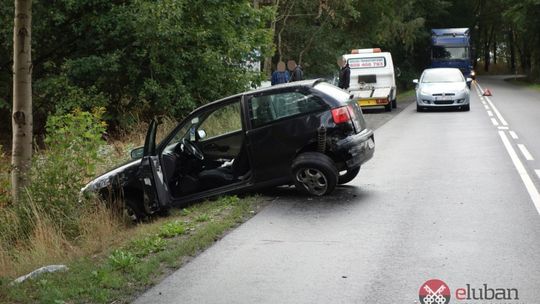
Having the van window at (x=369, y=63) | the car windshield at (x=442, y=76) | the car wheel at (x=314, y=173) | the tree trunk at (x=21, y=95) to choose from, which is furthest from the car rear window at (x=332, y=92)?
the van window at (x=369, y=63)

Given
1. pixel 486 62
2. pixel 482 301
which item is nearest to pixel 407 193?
pixel 482 301

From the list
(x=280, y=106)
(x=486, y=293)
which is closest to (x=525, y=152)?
(x=280, y=106)

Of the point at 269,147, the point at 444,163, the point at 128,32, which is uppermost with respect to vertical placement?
the point at 128,32

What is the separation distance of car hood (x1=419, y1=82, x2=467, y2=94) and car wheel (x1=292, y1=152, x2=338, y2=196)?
53.1 feet

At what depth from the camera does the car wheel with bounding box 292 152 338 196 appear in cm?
889

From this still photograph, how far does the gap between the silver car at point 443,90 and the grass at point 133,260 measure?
55.2 feet

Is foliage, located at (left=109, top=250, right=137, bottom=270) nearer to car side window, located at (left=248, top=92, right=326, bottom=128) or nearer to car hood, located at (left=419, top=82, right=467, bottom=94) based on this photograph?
car side window, located at (left=248, top=92, right=326, bottom=128)

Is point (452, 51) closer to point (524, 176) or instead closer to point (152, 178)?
point (524, 176)

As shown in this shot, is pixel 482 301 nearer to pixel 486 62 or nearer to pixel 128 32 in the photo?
pixel 128 32

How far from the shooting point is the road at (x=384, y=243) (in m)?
5.43

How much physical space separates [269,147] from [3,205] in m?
3.88

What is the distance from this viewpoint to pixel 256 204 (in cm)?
894

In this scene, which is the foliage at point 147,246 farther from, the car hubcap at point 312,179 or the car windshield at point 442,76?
the car windshield at point 442,76

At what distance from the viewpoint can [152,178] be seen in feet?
29.3
